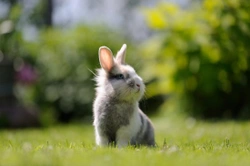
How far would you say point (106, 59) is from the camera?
595cm

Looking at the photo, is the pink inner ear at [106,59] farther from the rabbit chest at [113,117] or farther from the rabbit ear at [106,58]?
the rabbit chest at [113,117]

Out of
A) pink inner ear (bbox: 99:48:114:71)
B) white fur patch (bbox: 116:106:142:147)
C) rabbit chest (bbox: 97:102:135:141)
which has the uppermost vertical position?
pink inner ear (bbox: 99:48:114:71)

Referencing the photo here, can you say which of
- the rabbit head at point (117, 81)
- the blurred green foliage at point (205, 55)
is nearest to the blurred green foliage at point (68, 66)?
the blurred green foliage at point (205, 55)

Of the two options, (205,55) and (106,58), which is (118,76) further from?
(205,55)

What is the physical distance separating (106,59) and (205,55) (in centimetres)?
669

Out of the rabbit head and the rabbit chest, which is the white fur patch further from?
the rabbit head

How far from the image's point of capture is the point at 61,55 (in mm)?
15695

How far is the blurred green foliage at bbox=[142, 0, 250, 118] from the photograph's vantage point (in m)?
12.1

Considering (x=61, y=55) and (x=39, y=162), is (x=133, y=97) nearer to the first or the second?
(x=39, y=162)

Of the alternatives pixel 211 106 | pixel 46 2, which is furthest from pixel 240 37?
pixel 46 2

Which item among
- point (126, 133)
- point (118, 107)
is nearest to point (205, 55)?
point (118, 107)

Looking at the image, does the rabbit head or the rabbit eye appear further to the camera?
the rabbit eye

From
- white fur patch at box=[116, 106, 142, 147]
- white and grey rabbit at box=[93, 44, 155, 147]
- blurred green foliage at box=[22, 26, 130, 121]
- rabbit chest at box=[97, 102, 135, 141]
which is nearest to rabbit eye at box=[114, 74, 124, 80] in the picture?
white and grey rabbit at box=[93, 44, 155, 147]

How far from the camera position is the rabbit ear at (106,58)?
19.3 ft
